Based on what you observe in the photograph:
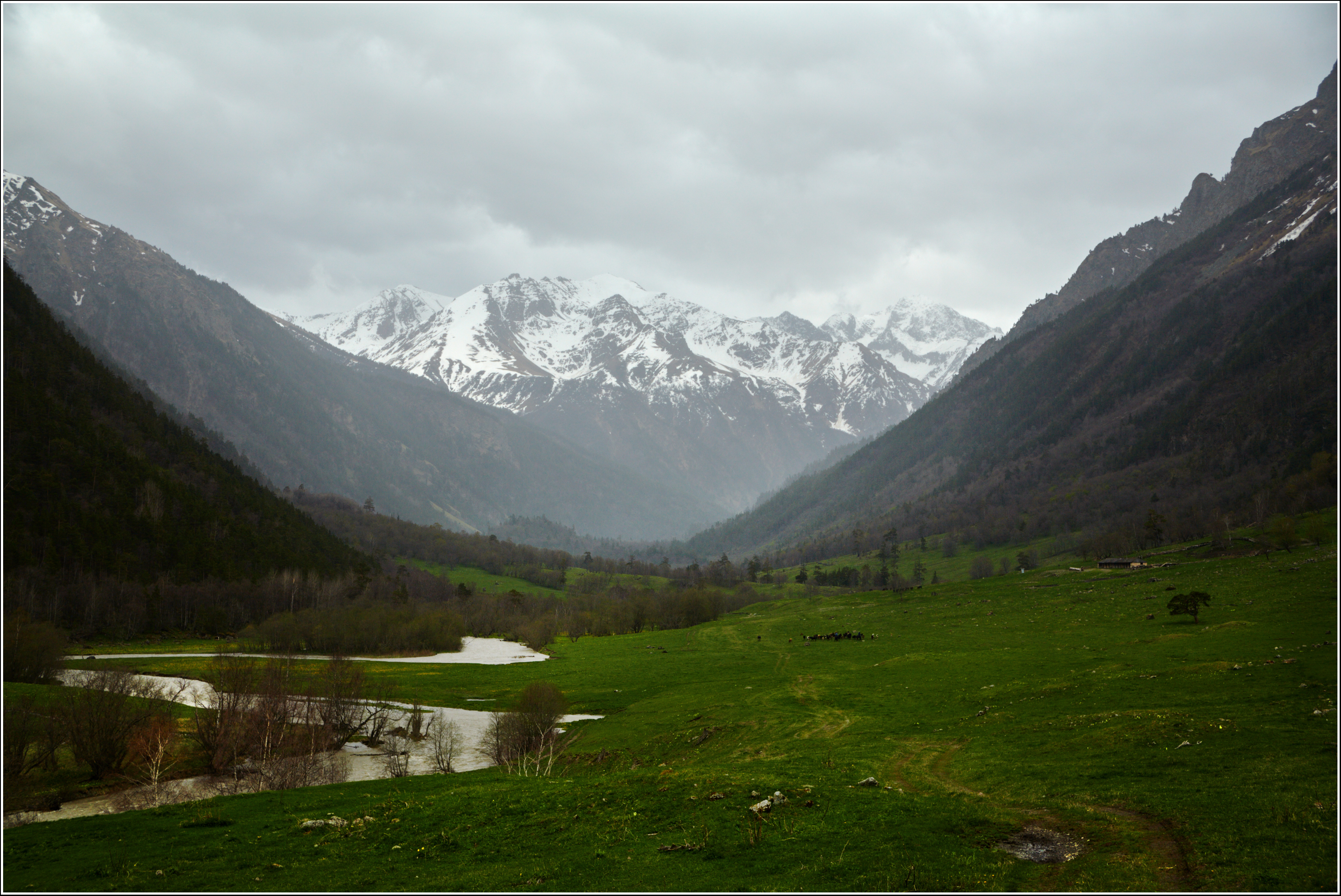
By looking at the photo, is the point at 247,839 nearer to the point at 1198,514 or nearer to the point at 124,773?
the point at 124,773

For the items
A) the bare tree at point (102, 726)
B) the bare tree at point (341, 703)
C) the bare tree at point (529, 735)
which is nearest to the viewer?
the bare tree at point (102, 726)

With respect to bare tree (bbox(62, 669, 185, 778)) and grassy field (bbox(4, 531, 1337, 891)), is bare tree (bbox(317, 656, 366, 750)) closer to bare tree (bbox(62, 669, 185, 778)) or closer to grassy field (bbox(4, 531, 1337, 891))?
bare tree (bbox(62, 669, 185, 778))

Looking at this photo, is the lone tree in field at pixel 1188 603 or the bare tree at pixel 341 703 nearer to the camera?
the bare tree at pixel 341 703

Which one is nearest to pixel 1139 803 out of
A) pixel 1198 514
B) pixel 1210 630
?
pixel 1210 630

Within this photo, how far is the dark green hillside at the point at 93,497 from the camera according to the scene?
142875mm

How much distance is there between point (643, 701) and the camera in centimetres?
8456

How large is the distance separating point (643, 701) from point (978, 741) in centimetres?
4790

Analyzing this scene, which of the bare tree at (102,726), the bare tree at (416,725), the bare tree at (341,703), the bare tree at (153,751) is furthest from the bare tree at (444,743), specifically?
the bare tree at (102,726)

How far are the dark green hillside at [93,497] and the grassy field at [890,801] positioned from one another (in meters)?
119

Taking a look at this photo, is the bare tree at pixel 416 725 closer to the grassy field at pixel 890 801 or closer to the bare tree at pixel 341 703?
the bare tree at pixel 341 703

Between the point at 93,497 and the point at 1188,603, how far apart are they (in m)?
197

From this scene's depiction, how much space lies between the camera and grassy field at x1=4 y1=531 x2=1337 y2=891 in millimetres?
22531

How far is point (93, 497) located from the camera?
160 metres

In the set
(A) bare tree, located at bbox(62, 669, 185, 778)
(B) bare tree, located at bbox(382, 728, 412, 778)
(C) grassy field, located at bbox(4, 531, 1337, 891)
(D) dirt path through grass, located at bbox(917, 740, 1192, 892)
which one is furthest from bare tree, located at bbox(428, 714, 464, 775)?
(D) dirt path through grass, located at bbox(917, 740, 1192, 892)
